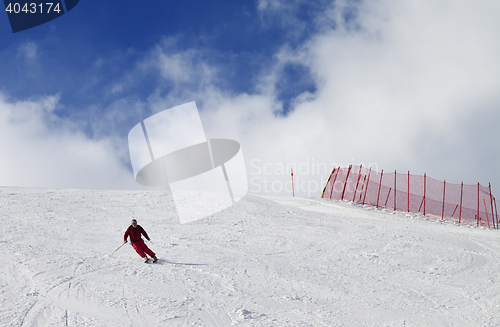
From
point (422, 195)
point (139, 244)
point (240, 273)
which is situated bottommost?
point (240, 273)

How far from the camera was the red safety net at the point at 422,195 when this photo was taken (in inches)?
809

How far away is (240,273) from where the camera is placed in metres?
7.66

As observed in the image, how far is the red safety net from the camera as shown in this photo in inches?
809

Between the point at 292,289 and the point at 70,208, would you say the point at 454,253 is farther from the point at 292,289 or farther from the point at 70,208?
the point at 70,208

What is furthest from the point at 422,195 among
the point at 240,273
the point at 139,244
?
the point at 139,244

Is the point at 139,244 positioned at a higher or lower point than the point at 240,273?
higher

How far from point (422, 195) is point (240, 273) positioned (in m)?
17.2

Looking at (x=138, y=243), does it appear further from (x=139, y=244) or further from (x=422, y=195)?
(x=422, y=195)

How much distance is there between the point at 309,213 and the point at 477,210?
37.9 feet

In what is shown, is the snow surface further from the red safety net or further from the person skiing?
the red safety net

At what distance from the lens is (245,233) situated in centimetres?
1200

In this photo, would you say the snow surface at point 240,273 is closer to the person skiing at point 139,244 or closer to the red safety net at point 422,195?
the person skiing at point 139,244

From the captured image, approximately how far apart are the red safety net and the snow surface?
310 inches

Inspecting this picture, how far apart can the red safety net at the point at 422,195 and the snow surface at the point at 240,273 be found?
25.8ft
